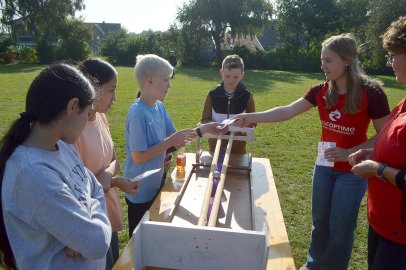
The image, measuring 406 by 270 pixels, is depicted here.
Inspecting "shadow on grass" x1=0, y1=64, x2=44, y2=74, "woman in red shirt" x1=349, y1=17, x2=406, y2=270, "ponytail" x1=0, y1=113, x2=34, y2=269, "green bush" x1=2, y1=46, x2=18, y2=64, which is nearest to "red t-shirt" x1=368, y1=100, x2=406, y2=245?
"woman in red shirt" x1=349, y1=17, x2=406, y2=270

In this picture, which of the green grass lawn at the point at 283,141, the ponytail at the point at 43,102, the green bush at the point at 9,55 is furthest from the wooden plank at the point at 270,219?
the green bush at the point at 9,55

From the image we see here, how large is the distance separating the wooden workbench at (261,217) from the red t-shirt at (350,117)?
0.66 m

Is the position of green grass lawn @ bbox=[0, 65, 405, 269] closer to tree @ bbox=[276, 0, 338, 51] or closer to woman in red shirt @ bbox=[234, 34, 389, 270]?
woman in red shirt @ bbox=[234, 34, 389, 270]

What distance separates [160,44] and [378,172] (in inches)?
1342

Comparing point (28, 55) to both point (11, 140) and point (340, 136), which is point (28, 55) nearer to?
point (340, 136)

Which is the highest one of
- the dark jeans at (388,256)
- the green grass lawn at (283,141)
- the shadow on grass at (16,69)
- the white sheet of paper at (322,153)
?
the white sheet of paper at (322,153)

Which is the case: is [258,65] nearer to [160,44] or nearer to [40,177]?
[160,44]

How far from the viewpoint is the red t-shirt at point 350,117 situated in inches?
105

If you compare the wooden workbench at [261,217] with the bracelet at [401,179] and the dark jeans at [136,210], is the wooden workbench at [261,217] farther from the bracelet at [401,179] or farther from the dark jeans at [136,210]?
the bracelet at [401,179]

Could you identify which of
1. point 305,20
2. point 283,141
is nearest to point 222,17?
point 305,20

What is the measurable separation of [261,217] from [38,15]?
3556 centimetres

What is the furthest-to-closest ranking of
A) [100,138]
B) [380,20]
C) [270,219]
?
[380,20], [270,219], [100,138]

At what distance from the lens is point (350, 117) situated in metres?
2.74

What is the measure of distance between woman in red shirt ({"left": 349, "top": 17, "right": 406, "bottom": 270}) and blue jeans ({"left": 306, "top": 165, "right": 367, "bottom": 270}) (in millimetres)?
562
